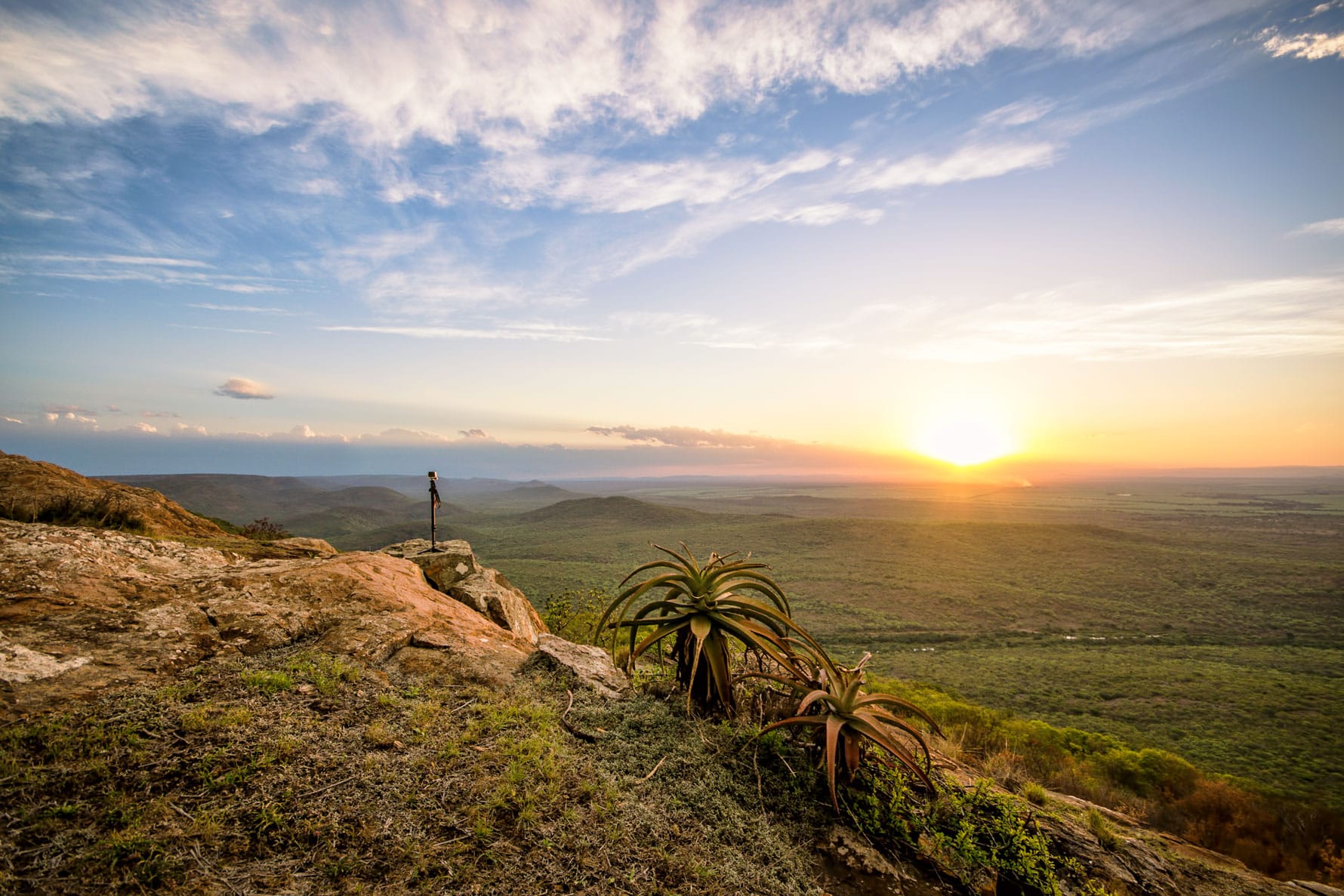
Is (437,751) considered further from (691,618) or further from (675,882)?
(691,618)

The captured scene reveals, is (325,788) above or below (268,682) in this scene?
below

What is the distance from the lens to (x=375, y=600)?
5.93 metres

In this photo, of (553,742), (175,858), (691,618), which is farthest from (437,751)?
(691,618)

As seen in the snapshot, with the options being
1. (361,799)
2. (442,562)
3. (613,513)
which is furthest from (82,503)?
(613,513)

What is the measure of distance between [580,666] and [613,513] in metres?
99.5

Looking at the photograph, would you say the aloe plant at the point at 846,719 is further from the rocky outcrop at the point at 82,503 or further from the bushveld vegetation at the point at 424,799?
the rocky outcrop at the point at 82,503

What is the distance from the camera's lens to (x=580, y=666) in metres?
5.26

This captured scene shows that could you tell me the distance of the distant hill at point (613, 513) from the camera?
95.9 meters

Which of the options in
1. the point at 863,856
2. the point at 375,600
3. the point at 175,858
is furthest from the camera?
the point at 375,600

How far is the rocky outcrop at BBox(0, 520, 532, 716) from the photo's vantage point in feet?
12.3

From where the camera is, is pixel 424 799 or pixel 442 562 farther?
pixel 442 562

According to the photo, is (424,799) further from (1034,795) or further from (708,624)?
(1034,795)

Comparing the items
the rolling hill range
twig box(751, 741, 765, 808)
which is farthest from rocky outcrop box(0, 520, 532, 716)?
the rolling hill range

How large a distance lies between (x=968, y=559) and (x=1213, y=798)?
5739 cm
